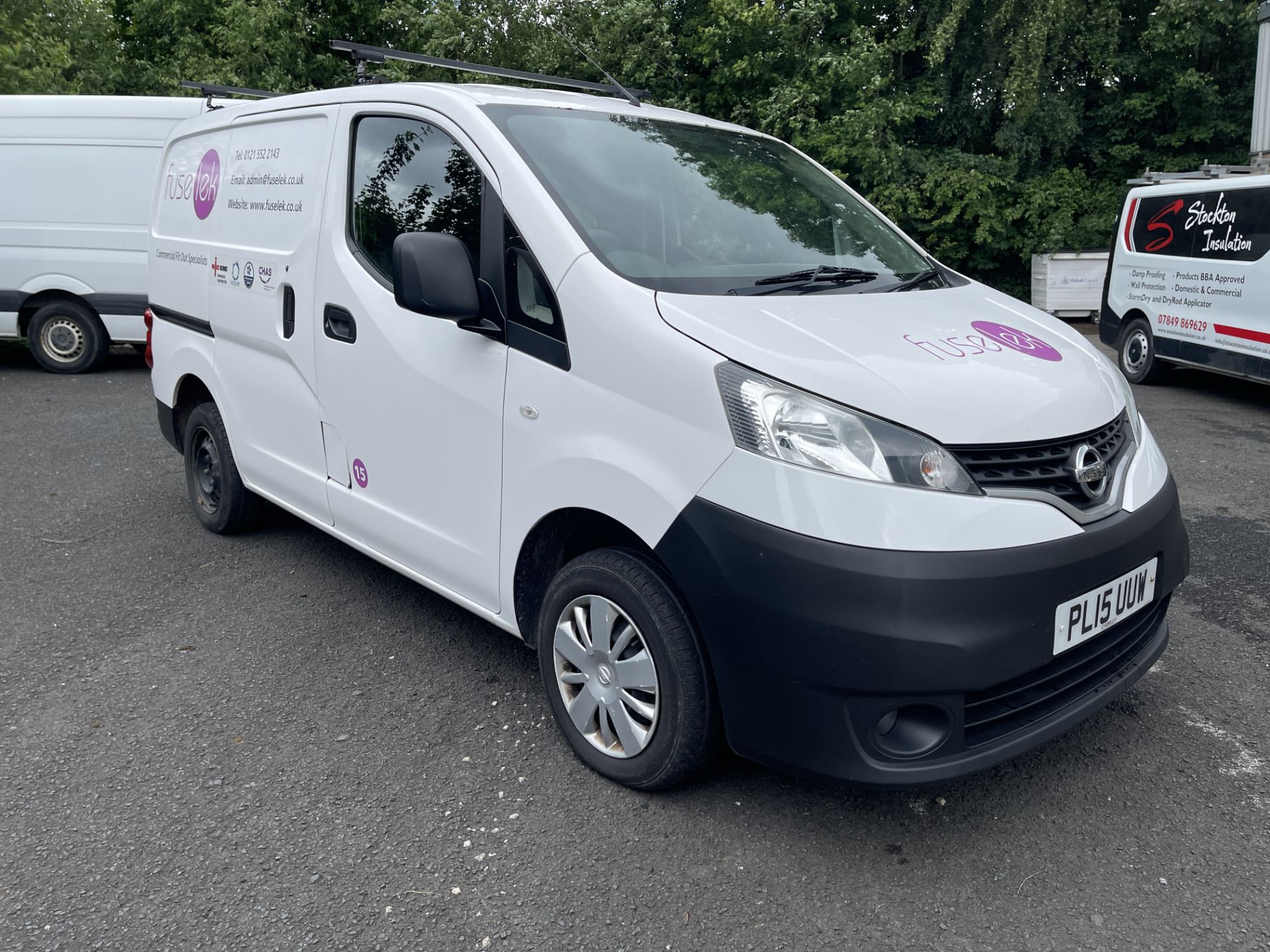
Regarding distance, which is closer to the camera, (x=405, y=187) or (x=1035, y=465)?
(x=1035, y=465)

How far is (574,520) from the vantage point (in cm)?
293

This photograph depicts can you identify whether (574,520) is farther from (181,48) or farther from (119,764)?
(181,48)

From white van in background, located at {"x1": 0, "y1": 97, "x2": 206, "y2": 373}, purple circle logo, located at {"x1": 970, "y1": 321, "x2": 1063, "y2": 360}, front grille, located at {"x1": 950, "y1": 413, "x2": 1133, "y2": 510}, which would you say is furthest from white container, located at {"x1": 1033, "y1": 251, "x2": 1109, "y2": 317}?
front grille, located at {"x1": 950, "y1": 413, "x2": 1133, "y2": 510}

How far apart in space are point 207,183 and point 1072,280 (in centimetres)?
1473

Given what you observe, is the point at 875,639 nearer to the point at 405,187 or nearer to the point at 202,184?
the point at 405,187

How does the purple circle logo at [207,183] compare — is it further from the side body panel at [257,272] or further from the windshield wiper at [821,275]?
the windshield wiper at [821,275]

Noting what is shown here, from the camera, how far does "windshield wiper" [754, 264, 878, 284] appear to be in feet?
9.78

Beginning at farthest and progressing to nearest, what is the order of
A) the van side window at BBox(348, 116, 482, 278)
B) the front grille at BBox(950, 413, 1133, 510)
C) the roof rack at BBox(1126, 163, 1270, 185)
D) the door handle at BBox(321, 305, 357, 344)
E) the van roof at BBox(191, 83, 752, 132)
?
the roof rack at BBox(1126, 163, 1270, 185) → the door handle at BBox(321, 305, 357, 344) → the van roof at BBox(191, 83, 752, 132) → the van side window at BBox(348, 116, 482, 278) → the front grille at BBox(950, 413, 1133, 510)

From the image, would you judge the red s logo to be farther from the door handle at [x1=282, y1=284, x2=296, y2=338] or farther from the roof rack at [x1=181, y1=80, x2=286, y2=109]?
the door handle at [x1=282, y1=284, x2=296, y2=338]

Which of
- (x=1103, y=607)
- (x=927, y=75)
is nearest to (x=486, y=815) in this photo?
(x=1103, y=607)

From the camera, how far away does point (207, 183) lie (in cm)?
462

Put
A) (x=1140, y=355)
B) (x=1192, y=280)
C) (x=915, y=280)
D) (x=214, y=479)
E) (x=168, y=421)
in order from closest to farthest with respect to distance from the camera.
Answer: (x=915, y=280) → (x=214, y=479) → (x=168, y=421) → (x=1192, y=280) → (x=1140, y=355)

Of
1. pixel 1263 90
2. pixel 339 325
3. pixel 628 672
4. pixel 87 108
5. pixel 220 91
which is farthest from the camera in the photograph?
pixel 1263 90

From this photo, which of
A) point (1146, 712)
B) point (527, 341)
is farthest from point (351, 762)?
point (1146, 712)
